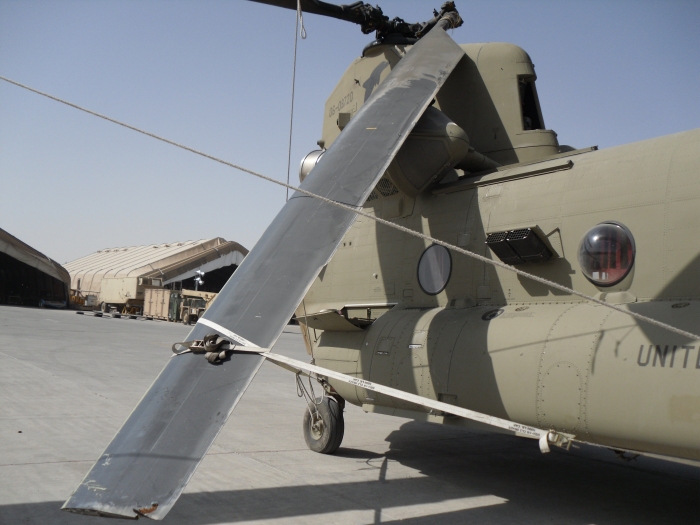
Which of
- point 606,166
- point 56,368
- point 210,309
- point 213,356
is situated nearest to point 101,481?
point 213,356

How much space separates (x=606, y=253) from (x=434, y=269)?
180 cm

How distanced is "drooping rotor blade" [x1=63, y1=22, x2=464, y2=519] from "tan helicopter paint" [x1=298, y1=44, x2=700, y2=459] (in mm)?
1421

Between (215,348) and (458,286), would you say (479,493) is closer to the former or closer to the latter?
(458,286)

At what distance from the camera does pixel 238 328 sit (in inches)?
139

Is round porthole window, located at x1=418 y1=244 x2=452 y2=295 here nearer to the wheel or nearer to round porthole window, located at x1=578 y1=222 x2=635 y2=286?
round porthole window, located at x1=578 y1=222 x2=635 y2=286

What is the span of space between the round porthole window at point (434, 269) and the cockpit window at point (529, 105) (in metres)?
1.80

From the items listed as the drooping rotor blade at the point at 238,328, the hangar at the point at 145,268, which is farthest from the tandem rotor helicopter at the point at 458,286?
the hangar at the point at 145,268

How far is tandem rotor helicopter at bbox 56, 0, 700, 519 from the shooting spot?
3420 mm

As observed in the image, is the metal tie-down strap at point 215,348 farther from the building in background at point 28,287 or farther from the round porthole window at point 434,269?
the building in background at point 28,287

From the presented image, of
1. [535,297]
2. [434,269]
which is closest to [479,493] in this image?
[535,297]

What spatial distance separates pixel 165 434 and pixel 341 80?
597 centimetres

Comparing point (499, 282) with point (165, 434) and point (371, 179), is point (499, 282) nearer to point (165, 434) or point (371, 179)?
point (371, 179)

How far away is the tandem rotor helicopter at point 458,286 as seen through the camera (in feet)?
11.2

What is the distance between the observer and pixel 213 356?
3391 millimetres
